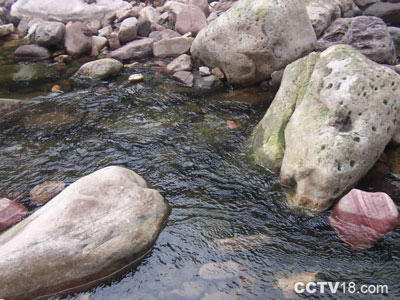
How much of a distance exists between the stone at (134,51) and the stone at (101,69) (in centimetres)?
84

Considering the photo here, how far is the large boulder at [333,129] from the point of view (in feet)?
15.5

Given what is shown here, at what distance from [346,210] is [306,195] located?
0.48 m

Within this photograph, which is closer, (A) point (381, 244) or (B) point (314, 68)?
(A) point (381, 244)

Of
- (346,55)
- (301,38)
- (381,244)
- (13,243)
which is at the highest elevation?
(346,55)

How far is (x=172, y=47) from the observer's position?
1017 cm

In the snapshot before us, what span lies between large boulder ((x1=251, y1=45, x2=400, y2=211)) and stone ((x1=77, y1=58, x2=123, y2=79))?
191 inches

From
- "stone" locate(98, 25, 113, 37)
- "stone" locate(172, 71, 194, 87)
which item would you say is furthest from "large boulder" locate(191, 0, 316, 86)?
"stone" locate(98, 25, 113, 37)

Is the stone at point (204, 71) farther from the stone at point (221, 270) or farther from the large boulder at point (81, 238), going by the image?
the stone at point (221, 270)

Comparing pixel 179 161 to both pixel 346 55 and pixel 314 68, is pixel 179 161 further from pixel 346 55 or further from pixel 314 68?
pixel 346 55

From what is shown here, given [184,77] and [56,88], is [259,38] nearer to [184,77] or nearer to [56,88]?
[184,77]

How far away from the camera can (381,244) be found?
4277mm

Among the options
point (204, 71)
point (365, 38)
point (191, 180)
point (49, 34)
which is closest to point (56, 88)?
point (49, 34)

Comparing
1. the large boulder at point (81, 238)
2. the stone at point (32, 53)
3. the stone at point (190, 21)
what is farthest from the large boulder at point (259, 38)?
the stone at point (32, 53)

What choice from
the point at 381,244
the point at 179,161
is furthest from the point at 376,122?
the point at 179,161
